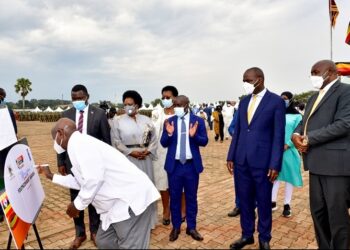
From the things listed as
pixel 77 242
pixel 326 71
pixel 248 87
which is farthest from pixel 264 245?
pixel 77 242

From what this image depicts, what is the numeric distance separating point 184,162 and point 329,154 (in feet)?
5.88

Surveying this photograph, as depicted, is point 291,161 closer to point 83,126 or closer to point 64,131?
point 83,126

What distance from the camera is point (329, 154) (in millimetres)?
3283

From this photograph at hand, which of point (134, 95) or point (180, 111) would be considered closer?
point (180, 111)

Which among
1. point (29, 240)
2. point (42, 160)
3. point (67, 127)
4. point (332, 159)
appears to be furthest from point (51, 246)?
point (42, 160)

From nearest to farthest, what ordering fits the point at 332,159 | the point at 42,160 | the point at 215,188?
1. the point at 332,159
2. the point at 215,188
3. the point at 42,160

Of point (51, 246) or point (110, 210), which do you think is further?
point (51, 246)

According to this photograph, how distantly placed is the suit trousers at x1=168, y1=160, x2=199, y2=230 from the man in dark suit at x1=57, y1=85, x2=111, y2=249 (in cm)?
107

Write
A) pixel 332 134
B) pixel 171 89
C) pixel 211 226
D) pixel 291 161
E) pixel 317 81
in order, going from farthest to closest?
pixel 291 161, pixel 171 89, pixel 211 226, pixel 317 81, pixel 332 134

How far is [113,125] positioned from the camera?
445 cm

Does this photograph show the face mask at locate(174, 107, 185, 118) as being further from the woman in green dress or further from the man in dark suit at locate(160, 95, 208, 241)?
the woman in green dress

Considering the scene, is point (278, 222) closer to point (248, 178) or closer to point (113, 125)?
point (248, 178)

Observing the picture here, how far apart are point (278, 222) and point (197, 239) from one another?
4.85 ft

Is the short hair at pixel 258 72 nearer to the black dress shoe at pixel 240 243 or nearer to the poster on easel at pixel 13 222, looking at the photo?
the black dress shoe at pixel 240 243
